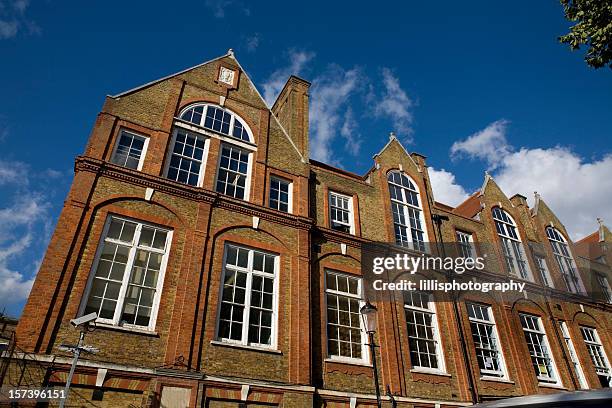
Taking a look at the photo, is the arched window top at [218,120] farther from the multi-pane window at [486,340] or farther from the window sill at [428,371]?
the multi-pane window at [486,340]

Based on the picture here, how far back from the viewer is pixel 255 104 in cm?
1719

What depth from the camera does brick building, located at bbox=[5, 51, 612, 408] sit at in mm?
10297

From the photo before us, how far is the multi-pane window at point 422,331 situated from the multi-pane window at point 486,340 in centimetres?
213

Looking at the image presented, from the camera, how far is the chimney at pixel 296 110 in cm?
1770

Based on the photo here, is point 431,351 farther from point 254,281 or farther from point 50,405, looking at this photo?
point 50,405

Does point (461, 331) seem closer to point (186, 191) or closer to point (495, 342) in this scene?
point (495, 342)

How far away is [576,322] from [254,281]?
18.1 metres

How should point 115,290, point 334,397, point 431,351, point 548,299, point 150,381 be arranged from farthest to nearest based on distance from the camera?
point 548,299
point 431,351
point 334,397
point 115,290
point 150,381

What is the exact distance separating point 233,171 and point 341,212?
4927 mm

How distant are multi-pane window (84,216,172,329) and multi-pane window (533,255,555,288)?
19.9m

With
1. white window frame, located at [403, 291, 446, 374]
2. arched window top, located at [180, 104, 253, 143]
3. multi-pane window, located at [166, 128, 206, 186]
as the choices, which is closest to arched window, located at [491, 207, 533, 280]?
white window frame, located at [403, 291, 446, 374]

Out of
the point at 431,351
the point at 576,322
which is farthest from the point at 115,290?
the point at 576,322

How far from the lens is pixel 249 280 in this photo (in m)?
12.8

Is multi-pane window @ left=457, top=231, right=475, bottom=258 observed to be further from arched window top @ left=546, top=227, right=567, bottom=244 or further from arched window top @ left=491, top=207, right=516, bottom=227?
arched window top @ left=546, top=227, right=567, bottom=244
